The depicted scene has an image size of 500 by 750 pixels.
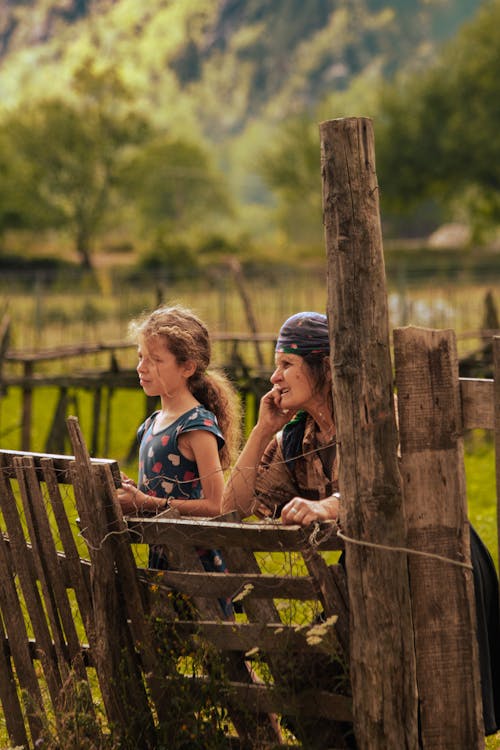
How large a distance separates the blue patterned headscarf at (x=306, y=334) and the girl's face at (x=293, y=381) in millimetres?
29

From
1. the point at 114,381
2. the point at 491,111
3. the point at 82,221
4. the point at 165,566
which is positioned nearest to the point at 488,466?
the point at 114,381

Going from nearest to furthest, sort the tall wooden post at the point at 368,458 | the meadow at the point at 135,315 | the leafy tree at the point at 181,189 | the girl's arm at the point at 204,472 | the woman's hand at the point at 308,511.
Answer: the tall wooden post at the point at 368,458
the woman's hand at the point at 308,511
the girl's arm at the point at 204,472
the meadow at the point at 135,315
the leafy tree at the point at 181,189

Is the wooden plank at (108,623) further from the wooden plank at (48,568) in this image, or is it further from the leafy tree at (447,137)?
the leafy tree at (447,137)

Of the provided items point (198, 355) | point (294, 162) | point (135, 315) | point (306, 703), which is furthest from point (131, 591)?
point (294, 162)

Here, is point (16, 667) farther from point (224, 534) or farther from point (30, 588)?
point (224, 534)

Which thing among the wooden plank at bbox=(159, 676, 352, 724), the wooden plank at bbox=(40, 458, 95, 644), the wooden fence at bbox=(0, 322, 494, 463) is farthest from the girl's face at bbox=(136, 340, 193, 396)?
the wooden fence at bbox=(0, 322, 494, 463)

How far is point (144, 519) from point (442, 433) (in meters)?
1.02

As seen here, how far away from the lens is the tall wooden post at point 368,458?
3.53 metres

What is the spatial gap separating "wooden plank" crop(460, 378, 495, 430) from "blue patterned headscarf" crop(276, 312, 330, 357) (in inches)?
21.5

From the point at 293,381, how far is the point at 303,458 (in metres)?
0.31

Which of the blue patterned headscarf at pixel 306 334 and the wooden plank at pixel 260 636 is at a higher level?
the blue patterned headscarf at pixel 306 334

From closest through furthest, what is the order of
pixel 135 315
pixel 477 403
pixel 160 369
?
pixel 477 403 → pixel 160 369 → pixel 135 315

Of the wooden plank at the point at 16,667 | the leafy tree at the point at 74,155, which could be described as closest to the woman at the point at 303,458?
the wooden plank at the point at 16,667

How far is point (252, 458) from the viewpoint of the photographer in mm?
4062
